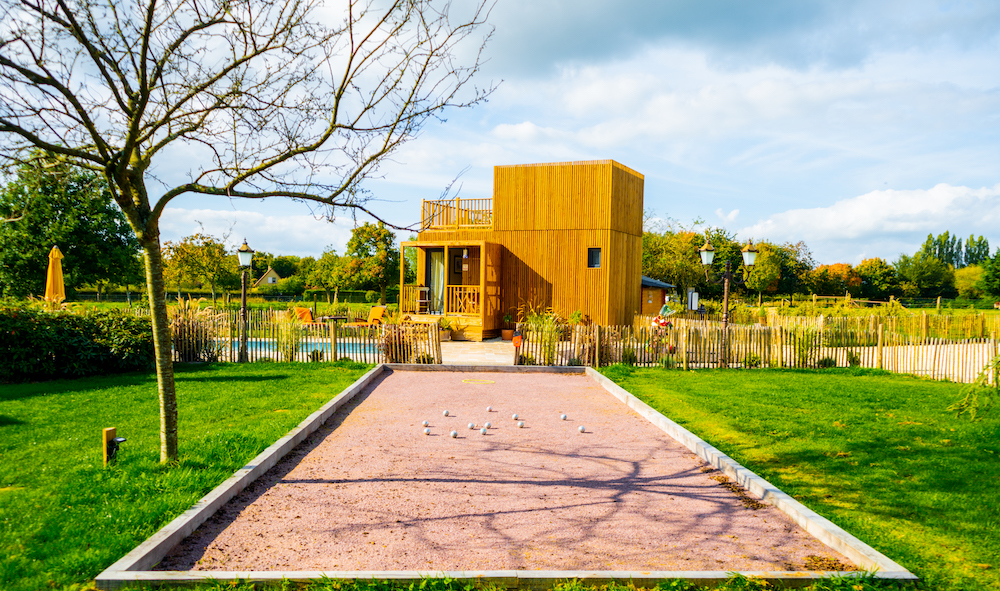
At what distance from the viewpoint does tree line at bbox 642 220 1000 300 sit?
134ft

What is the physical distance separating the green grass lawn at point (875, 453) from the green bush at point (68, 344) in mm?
11113

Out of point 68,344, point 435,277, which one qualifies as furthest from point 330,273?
point 68,344

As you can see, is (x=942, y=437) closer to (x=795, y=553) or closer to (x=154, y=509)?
(x=795, y=553)

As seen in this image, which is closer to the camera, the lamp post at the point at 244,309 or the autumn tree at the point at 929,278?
the lamp post at the point at 244,309

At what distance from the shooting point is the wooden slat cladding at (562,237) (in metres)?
21.9

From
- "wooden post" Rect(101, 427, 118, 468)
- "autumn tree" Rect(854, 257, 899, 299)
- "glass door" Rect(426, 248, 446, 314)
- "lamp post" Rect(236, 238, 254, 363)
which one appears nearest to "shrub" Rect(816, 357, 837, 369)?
"glass door" Rect(426, 248, 446, 314)

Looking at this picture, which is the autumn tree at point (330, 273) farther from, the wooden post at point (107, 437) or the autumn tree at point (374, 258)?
the wooden post at point (107, 437)

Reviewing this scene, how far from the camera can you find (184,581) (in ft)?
11.6

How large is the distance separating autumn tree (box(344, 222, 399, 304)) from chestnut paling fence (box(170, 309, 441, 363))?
31164mm

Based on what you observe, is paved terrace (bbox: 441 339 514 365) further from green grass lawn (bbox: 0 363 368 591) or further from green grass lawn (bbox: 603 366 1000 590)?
green grass lawn (bbox: 0 363 368 591)

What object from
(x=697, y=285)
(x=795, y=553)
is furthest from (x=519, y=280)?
(x=697, y=285)

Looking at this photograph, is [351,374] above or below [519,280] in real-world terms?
below

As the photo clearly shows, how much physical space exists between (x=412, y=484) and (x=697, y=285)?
4063 centimetres

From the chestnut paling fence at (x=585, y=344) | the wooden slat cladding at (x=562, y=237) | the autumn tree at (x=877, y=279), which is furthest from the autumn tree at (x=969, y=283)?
the chestnut paling fence at (x=585, y=344)
